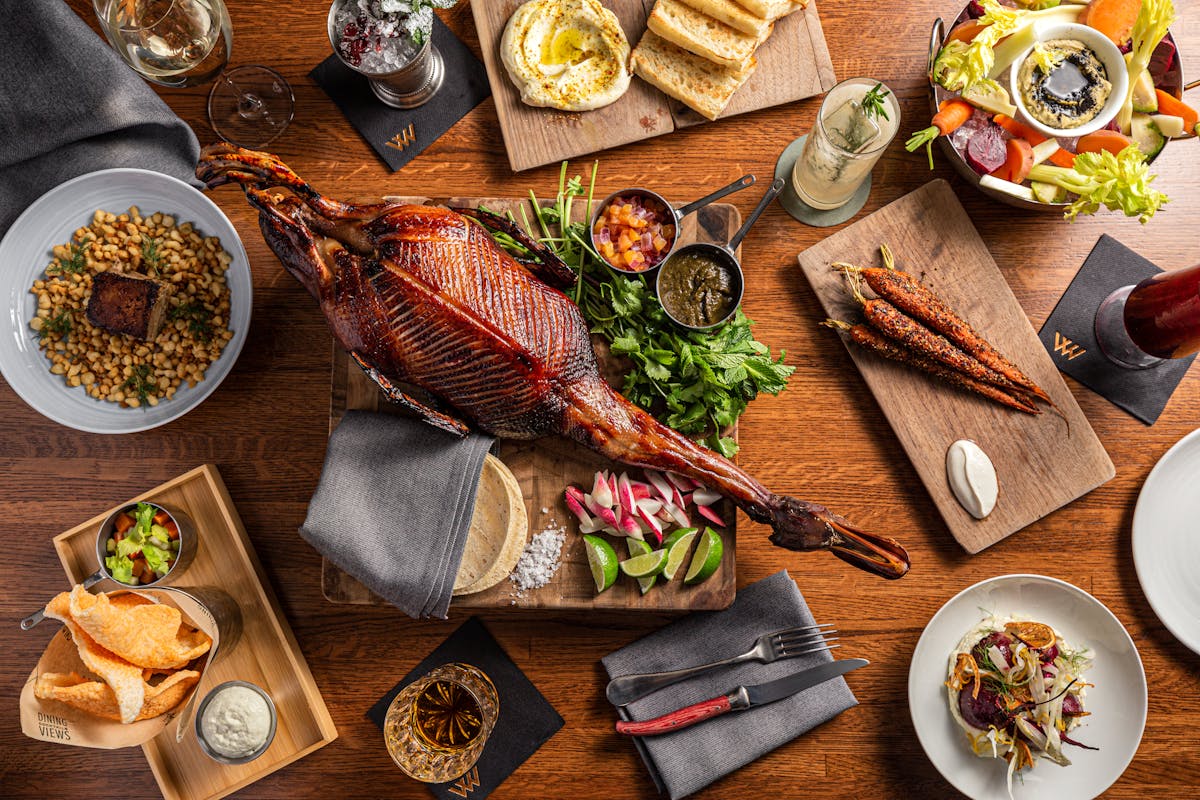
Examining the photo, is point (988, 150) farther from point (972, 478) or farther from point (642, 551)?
point (642, 551)

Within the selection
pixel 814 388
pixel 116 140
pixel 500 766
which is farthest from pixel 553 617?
pixel 116 140

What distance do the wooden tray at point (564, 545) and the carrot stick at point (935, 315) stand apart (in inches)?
30.6

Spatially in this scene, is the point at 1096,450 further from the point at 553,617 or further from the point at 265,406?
the point at 265,406

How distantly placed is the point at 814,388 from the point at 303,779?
1.95 metres

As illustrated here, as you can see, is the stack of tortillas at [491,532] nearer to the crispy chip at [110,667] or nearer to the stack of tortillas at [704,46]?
the crispy chip at [110,667]

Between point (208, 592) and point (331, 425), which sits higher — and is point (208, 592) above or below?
below

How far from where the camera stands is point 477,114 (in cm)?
252

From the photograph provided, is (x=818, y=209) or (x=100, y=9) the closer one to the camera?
(x=100, y=9)

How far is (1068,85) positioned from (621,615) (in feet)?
6.52

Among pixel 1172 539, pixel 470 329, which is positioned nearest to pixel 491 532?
pixel 470 329

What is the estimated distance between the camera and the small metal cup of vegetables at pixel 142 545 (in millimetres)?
2232

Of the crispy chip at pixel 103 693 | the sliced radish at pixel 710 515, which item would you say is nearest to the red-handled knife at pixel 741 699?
the sliced radish at pixel 710 515

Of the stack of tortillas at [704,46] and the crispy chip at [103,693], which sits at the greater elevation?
the stack of tortillas at [704,46]

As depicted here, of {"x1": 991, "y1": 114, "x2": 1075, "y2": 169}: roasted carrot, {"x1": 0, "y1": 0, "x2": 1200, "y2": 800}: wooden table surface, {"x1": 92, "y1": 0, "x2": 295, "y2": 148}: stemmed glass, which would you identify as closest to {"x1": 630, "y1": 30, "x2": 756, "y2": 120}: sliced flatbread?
{"x1": 0, "y1": 0, "x2": 1200, "y2": 800}: wooden table surface
